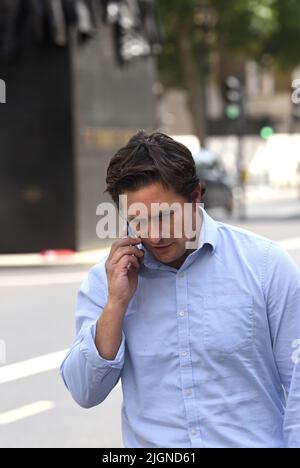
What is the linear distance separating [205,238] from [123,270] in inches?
8.5

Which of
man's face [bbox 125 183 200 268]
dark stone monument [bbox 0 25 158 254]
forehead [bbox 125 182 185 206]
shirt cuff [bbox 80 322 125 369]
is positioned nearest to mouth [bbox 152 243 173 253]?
man's face [bbox 125 183 200 268]

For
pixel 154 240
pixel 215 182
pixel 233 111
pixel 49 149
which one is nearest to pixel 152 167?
pixel 154 240

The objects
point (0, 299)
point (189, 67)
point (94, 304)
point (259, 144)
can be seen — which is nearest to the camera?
point (94, 304)

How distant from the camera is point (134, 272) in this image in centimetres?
255

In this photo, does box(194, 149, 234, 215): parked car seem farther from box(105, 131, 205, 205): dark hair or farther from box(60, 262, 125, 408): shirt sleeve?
box(105, 131, 205, 205): dark hair

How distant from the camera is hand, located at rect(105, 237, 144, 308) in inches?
97.7

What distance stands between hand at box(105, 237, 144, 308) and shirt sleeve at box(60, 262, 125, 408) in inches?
3.7

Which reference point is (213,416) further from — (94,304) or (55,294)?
(55,294)

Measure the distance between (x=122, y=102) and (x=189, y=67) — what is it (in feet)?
78.6

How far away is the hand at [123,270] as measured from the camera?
8.14 feet

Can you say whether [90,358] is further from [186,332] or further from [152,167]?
[152,167]

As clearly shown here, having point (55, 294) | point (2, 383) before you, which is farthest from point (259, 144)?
point (2, 383)

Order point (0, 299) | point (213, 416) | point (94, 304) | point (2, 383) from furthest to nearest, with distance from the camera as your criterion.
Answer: point (0, 299) → point (2, 383) → point (94, 304) → point (213, 416)

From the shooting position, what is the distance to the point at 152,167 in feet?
8.00
